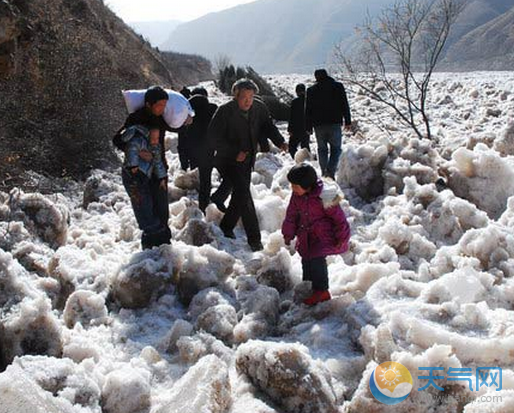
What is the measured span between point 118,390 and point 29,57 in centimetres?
805

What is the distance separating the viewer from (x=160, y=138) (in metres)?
4.64

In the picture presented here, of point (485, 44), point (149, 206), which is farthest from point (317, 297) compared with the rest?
point (485, 44)

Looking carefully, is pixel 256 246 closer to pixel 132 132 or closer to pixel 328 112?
pixel 132 132

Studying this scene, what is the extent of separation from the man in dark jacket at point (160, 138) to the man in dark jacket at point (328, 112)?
2.94 metres

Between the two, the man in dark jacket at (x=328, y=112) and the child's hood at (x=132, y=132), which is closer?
the child's hood at (x=132, y=132)

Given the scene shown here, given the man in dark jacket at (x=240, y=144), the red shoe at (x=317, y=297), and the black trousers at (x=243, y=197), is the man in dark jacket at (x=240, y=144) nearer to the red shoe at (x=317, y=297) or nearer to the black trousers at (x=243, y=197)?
the black trousers at (x=243, y=197)

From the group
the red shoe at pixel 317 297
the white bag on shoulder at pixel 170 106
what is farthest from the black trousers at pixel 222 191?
the red shoe at pixel 317 297

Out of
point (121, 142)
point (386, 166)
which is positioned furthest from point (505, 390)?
point (386, 166)

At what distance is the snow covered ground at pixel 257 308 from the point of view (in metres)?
2.56

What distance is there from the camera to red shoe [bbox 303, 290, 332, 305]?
3.70 m

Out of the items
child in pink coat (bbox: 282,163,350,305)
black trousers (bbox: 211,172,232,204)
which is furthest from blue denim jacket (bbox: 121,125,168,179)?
child in pink coat (bbox: 282,163,350,305)

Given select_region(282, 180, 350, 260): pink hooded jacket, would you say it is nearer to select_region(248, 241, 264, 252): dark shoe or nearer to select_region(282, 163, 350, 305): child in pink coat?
select_region(282, 163, 350, 305): child in pink coat

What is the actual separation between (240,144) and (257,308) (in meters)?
1.94

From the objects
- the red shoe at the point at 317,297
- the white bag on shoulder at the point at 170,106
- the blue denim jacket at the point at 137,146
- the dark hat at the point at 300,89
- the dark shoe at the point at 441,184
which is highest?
the dark hat at the point at 300,89
